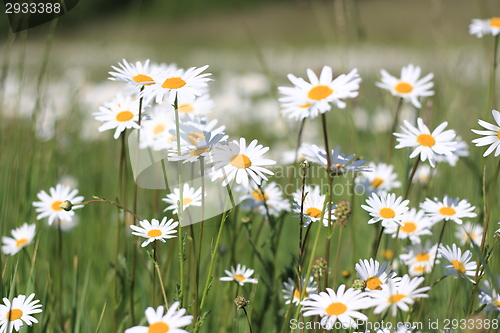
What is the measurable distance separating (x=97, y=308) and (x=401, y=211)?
796 millimetres

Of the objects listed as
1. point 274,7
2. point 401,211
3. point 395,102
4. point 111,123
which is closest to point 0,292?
point 111,123

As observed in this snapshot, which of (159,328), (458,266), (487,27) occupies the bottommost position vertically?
(159,328)

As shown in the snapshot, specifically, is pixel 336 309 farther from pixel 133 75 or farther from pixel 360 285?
pixel 133 75

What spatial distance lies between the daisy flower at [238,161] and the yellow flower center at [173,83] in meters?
0.11

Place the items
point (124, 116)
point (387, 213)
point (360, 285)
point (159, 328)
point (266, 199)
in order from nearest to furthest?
point (159, 328) → point (360, 285) → point (387, 213) → point (124, 116) → point (266, 199)

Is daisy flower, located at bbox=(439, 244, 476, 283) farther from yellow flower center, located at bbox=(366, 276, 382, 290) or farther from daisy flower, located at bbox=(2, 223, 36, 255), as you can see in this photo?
daisy flower, located at bbox=(2, 223, 36, 255)

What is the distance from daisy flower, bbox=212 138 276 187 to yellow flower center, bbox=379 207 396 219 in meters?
0.21

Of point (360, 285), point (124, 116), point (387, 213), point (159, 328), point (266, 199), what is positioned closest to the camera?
point (159, 328)

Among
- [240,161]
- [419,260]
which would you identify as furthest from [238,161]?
[419,260]

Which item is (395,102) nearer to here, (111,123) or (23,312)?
(111,123)

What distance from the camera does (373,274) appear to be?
0.64m

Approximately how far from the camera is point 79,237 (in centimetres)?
142

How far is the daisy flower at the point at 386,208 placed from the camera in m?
0.66

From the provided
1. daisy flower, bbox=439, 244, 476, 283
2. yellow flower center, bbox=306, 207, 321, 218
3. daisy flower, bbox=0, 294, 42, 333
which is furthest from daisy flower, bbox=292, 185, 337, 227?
daisy flower, bbox=0, 294, 42, 333
